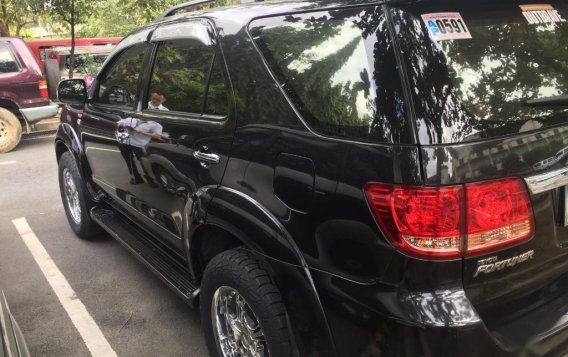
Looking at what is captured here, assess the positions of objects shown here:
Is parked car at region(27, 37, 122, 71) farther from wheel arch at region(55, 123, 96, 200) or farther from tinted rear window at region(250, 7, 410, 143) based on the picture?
tinted rear window at region(250, 7, 410, 143)

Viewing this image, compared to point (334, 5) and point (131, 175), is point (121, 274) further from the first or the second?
point (334, 5)

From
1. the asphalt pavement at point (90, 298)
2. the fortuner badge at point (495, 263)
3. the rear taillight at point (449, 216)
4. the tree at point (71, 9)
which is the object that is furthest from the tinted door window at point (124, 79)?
the tree at point (71, 9)

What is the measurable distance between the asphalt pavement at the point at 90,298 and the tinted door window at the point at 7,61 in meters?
4.28

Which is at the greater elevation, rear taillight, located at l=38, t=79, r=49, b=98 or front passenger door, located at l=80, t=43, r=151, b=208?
rear taillight, located at l=38, t=79, r=49, b=98

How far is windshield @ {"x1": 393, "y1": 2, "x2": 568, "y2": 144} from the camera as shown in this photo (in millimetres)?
1603

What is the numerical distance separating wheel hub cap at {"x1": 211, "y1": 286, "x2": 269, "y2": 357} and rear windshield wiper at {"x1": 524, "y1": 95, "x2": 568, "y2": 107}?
132 centimetres

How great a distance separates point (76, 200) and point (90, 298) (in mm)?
1285

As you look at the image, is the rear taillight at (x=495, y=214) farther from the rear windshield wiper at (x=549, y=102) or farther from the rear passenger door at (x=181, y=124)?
the rear passenger door at (x=181, y=124)

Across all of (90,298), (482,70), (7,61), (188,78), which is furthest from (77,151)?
(7,61)

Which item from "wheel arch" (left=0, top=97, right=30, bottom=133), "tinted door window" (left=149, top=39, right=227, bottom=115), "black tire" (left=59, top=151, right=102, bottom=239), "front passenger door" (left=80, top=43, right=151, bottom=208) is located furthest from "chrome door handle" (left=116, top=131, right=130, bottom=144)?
"wheel arch" (left=0, top=97, right=30, bottom=133)

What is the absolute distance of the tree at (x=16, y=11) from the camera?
10711 mm

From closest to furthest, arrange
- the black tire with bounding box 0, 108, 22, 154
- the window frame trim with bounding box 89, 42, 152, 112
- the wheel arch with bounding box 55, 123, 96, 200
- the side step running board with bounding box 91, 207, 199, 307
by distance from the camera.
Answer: the side step running board with bounding box 91, 207, 199, 307 → the window frame trim with bounding box 89, 42, 152, 112 → the wheel arch with bounding box 55, 123, 96, 200 → the black tire with bounding box 0, 108, 22, 154

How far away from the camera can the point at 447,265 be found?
1587 mm

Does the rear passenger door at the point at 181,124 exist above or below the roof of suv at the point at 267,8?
below
